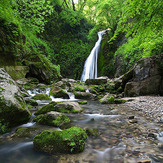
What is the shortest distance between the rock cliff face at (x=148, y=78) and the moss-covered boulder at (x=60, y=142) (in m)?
7.01

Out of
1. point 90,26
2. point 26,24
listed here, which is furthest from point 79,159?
point 90,26

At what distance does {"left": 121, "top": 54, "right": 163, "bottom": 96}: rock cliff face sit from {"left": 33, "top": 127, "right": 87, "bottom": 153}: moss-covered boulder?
23.0 ft

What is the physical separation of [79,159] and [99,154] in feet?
1.27

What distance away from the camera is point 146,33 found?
5125 mm

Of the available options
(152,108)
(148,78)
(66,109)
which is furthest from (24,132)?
(148,78)

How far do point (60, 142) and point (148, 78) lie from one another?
7.53 meters

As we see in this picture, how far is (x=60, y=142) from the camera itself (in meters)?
1.98

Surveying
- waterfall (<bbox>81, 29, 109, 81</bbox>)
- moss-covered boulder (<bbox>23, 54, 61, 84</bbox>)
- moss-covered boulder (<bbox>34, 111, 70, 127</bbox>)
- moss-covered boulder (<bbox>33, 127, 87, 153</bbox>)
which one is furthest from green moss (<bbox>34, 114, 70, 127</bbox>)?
waterfall (<bbox>81, 29, 109, 81</bbox>)

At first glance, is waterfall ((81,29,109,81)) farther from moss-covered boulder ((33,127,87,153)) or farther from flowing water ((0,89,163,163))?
moss-covered boulder ((33,127,87,153))

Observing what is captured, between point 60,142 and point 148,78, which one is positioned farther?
point 148,78

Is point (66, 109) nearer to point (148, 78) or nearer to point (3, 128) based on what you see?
point (3, 128)

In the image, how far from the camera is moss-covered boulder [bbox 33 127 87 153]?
192 centimetres

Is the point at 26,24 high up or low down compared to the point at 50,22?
down

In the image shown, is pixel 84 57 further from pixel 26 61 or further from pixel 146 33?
pixel 146 33
